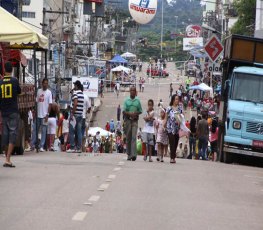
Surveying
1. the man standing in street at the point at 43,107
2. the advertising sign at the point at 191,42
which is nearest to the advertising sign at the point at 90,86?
the man standing in street at the point at 43,107

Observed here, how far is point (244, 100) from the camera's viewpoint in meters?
24.8

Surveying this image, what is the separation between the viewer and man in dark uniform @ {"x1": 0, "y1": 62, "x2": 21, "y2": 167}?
17.2 meters

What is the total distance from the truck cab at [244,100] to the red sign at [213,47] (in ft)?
21.6

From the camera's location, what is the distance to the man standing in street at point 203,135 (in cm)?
3172

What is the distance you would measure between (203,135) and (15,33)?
11944 millimetres

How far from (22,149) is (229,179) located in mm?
6865

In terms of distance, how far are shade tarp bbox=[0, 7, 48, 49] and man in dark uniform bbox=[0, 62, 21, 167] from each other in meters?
4.35

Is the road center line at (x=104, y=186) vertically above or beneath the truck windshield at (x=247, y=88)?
beneath

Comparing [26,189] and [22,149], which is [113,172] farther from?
[22,149]

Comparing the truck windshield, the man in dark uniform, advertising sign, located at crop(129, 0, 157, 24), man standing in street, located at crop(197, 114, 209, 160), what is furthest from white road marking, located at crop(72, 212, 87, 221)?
advertising sign, located at crop(129, 0, 157, 24)

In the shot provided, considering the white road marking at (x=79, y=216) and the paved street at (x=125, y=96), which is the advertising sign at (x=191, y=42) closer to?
the paved street at (x=125, y=96)

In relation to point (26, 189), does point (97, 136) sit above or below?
below

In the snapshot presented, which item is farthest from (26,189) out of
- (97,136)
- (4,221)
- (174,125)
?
(97,136)

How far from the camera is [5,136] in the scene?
56.5 feet
